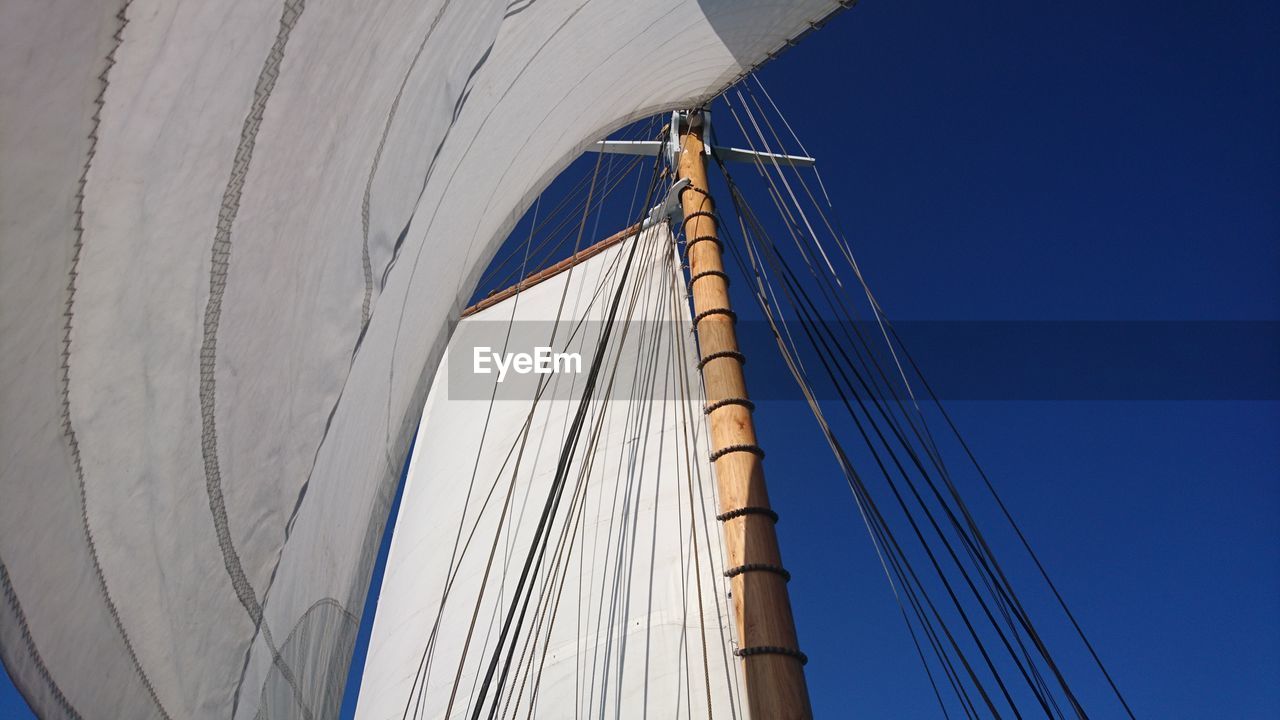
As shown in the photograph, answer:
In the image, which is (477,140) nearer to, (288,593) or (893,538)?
(288,593)

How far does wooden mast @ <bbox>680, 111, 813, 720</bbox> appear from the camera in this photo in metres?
3.09

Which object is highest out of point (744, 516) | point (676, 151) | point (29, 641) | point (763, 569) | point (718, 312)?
point (676, 151)

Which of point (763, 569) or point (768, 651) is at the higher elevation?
point (763, 569)

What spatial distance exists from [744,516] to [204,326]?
287cm

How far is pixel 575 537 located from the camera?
6578 millimetres

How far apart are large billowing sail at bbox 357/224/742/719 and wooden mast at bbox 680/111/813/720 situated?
2.33 ft

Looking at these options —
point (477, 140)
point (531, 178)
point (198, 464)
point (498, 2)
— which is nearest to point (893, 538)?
point (531, 178)

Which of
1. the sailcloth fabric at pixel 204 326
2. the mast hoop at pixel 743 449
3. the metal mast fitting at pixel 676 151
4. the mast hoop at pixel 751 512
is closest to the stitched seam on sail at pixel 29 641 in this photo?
the sailcloth fabric at pixel 204 326

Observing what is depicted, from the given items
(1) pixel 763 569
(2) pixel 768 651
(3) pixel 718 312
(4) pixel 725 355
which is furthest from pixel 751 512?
(3) pixel 718 312

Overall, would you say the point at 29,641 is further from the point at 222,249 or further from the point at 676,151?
the point at 676,151

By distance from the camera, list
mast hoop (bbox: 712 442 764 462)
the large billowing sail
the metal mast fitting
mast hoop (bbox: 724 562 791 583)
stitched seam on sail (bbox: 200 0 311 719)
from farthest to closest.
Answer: the metal mast fitting → the large billowing sail → mast hoop (bbox: 712 442 764 462) → mast hoop (bbox: 724 562 791 583) → stitched seam on sail (bbox: 200 0 311 719)

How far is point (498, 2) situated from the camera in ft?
5.73

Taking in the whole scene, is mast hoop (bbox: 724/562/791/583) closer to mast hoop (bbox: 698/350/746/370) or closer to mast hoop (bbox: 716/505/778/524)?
mast hoop (bbox: 716/505/778/524)

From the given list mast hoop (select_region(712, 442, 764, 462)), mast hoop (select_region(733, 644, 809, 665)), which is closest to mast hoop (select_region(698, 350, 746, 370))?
mast hoop (select_region(712, 442, 764, 462))
